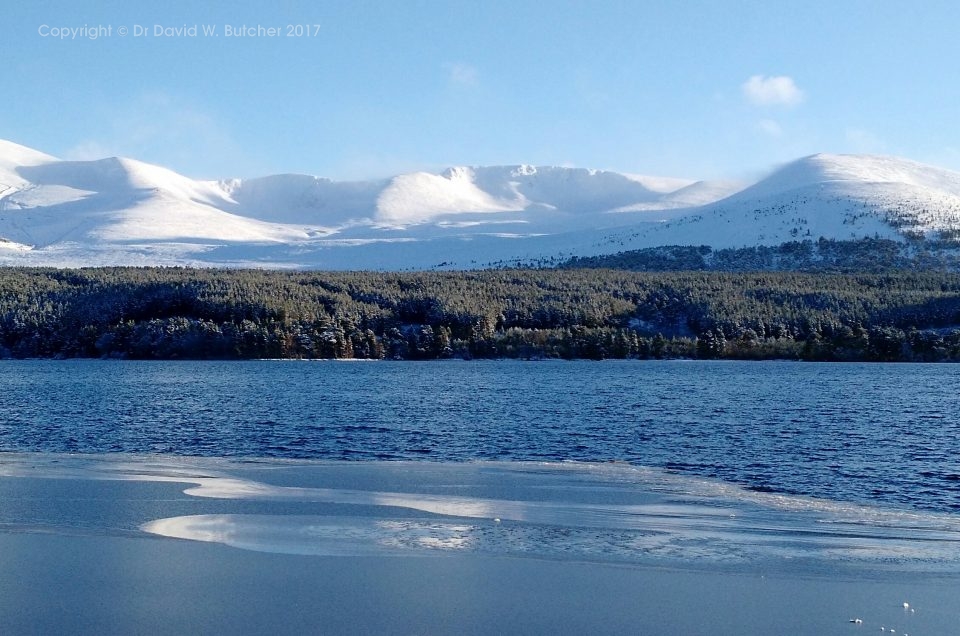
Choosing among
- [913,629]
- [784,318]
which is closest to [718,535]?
[913,629]

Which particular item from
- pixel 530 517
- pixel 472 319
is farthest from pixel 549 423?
pixel 472 319

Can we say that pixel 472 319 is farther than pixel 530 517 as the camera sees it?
Yes

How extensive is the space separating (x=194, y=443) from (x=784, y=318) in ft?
375

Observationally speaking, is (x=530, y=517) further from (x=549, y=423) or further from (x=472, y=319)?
(x=472, y=319)

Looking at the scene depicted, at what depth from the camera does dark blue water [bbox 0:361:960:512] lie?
103 ft

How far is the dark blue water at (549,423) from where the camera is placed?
31438mm

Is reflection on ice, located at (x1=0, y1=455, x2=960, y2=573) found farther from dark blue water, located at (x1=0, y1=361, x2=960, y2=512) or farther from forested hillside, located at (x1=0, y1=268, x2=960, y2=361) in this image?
forested hillside, located at (x1=0, y1=268, x2=960, y2=361)

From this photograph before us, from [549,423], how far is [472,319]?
93361 millimetres

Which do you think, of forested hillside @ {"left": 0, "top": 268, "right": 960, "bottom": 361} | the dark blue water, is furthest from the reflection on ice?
forested hillside @ {"left": 0, "top": 268, "right": 960, "bottom": 361}

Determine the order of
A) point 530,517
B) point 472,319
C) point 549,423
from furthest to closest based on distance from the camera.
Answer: point 472,319 < point 549,423 < point 530,517

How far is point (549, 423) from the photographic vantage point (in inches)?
1740

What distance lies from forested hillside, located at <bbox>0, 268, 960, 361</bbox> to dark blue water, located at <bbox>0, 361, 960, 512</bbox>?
48466 mm

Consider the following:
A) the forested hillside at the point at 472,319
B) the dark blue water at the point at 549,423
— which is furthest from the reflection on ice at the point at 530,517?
the forested hillside at the point at 472,319

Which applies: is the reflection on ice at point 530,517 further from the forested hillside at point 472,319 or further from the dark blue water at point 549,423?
the forested hillside at point 472,319
